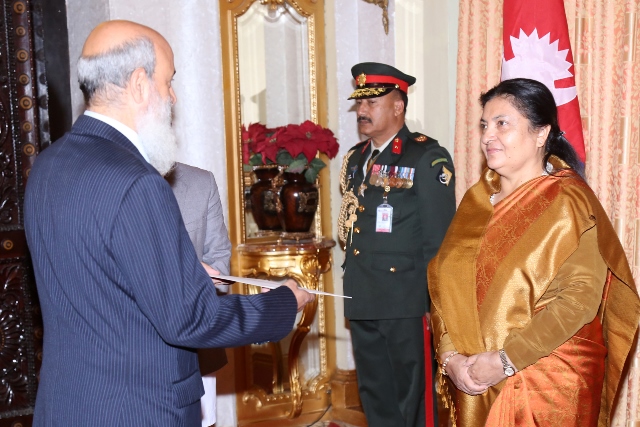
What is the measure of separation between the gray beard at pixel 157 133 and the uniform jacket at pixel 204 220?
3.06ft

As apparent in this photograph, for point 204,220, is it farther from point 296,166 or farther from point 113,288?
point 296,166

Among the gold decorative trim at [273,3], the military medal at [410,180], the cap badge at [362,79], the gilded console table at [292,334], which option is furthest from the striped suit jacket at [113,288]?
the gold decorative trim at [273,3]

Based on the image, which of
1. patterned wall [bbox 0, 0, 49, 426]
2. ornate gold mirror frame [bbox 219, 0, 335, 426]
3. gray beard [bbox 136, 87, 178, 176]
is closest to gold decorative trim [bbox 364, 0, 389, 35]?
ornate gold mirror frame [bbox 219, 0, 335, 426]

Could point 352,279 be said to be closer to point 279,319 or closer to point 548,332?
point 548,332

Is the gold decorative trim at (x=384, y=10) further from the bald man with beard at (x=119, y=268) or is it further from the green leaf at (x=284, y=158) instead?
the bald man with beard at (x=119, y=268)

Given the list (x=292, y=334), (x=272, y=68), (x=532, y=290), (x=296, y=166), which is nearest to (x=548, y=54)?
(x=532, y=290)

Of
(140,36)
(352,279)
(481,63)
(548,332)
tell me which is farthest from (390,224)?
(140,36)

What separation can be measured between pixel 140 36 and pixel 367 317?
2.13m

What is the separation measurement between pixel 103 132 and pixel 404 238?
79.3 inches

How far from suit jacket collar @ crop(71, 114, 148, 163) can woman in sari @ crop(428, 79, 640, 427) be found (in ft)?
4.00

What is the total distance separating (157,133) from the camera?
1.82m

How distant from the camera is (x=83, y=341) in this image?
169 cm

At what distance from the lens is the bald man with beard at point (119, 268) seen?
64.4 inches

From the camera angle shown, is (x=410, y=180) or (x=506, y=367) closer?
(x=506, y=367)
